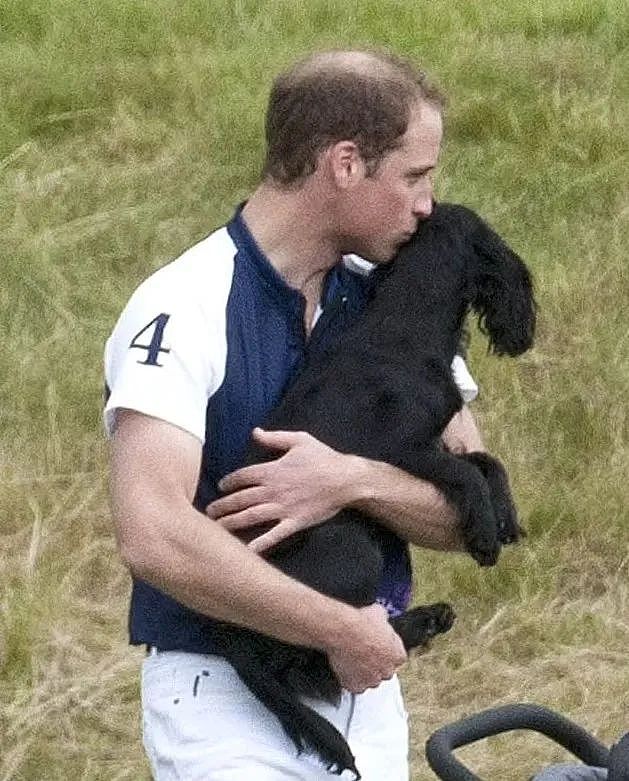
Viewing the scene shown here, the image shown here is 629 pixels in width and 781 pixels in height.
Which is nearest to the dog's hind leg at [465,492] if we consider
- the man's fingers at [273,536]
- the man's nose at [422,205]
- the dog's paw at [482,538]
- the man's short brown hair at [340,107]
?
the dog's paw at [482,538]

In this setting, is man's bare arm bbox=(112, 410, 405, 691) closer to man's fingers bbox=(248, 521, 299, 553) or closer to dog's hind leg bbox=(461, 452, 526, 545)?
man's fingers bbox=(248, 521, 299, 553)

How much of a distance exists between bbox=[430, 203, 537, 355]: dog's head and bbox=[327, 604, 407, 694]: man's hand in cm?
66

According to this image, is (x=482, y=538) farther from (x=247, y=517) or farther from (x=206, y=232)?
(x=206, y=232)

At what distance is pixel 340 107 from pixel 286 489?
0.57 metres

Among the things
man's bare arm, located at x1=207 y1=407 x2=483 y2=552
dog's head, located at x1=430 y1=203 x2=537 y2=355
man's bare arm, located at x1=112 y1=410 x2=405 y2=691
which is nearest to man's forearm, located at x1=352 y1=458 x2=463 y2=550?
man's bare arm, located at x1=207 y1=407 x2=483 y2=552

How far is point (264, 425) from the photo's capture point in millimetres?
2463

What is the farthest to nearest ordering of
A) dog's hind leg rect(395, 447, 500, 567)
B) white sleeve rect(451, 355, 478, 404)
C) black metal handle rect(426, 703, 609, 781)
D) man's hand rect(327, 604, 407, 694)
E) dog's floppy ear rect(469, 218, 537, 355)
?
dog's floppy ear rect(469, 218, 537, 355) → white sleeve rect(451, 355, 478, 404) → dog's hind leg rect(395, 447, 500, 567) → man's hand rect(327, 604, 407, 694) → black metal handle rect(426, 703, 609, 781)

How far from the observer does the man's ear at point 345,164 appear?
242cm

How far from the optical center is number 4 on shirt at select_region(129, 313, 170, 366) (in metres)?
2.27

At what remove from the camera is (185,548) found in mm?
2258

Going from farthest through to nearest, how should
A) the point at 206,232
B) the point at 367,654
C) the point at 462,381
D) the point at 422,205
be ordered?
the point at 206,232
the point at 462,381
the point at 422,205
the point at 367,654

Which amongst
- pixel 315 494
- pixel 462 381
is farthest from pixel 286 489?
pixel 462 381

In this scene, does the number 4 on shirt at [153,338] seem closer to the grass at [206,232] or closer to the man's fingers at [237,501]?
the man's fingers at [237,501]

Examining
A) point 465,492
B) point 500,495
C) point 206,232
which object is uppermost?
point 465,492
